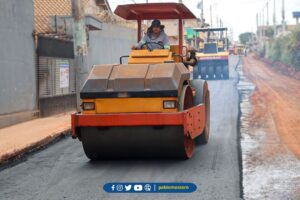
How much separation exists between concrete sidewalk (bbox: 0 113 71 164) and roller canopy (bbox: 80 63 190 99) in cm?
240

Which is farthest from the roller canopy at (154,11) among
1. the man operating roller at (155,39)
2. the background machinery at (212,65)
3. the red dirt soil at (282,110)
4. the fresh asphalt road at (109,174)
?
the background machinery at (212,65)

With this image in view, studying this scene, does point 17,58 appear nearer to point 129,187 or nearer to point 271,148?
point 271,148

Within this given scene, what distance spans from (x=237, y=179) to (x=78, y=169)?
8.33 ft

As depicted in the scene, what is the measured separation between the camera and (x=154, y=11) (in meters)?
10.4

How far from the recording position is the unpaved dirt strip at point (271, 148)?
6988 mm

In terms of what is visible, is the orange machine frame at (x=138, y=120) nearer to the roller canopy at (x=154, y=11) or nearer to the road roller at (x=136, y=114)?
the road roller at (x=136, y=114)

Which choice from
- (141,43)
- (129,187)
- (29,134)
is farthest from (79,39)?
(129,187)

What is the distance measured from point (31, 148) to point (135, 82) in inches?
136

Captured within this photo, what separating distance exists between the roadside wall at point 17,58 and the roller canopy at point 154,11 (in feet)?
15.2

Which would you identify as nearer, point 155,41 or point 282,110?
point 155,41

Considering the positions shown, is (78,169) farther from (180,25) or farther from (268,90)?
(268,90)

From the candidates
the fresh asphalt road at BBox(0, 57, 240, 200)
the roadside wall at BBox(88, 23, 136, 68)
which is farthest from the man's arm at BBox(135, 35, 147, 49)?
the roadside wall at BBox(88, 23, 136, 68)

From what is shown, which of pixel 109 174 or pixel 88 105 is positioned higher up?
pixel 88 105

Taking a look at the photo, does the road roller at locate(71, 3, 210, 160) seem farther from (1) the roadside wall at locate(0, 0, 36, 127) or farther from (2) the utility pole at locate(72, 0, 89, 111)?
(2) the utility pole at locate(72, 0, 89, 111)
